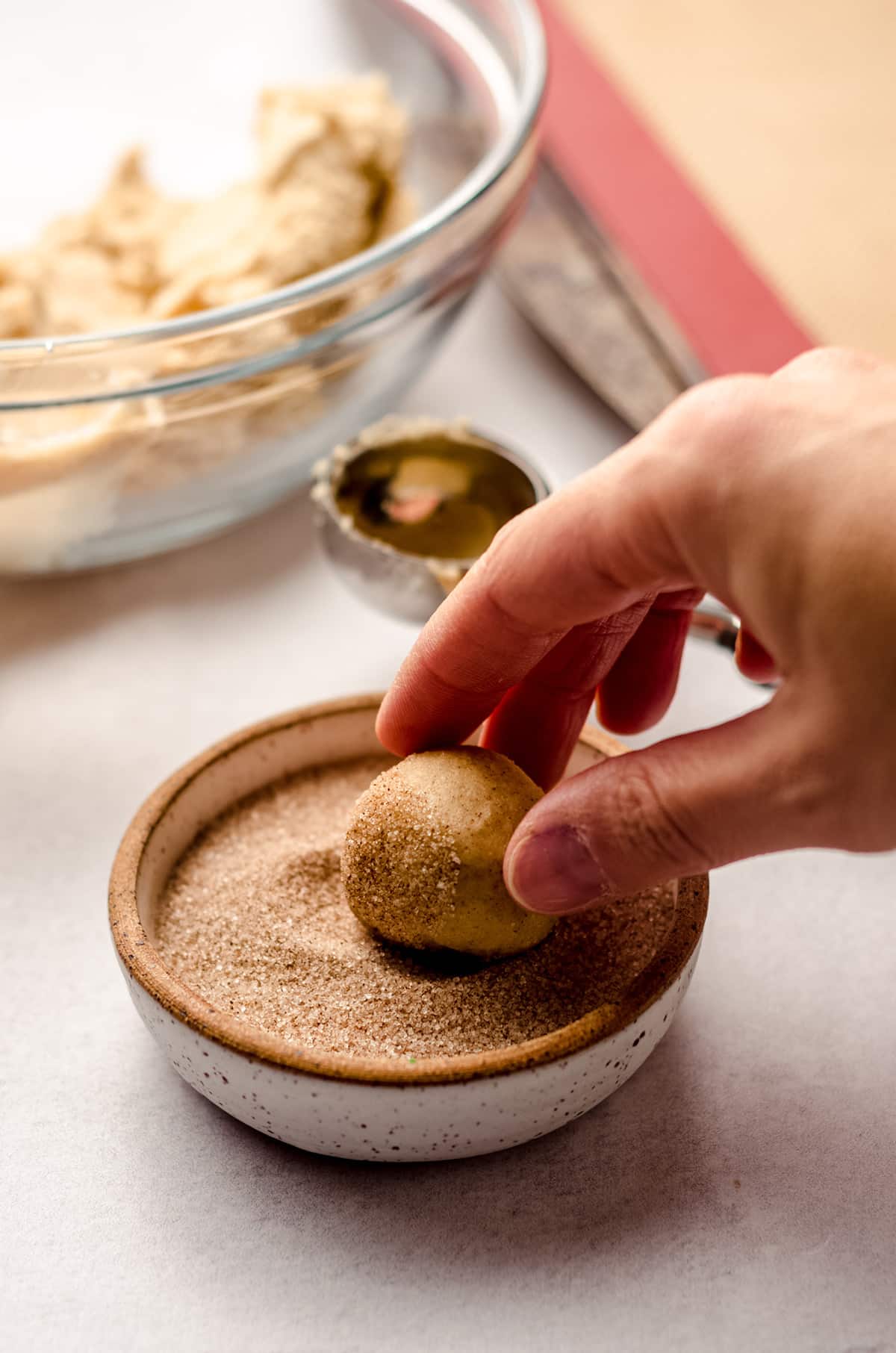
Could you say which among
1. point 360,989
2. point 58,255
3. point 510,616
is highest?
point 510,616

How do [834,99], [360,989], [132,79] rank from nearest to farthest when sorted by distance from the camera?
1. [360,989]
2. [132,79]
3. [834,99]

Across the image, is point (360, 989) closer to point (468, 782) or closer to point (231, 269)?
point (468, 782)

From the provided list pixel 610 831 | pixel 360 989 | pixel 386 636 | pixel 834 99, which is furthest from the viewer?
pixel 834 99

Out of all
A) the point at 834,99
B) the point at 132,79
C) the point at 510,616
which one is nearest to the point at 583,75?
the point at 834,99

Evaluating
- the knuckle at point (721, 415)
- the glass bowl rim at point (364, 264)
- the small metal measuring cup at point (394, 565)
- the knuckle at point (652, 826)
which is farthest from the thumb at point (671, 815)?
the glass bowl rim at point (364, 264)

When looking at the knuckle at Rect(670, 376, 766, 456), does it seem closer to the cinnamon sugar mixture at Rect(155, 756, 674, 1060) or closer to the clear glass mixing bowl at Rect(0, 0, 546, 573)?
the cinnamon sugar mixture at Rect(155, 756, 674, 1060)

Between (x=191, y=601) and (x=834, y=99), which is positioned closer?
(x=191, y=601)

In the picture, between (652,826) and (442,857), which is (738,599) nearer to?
(652,826)

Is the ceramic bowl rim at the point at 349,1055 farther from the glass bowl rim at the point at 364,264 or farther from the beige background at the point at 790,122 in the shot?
the beige background at the point at 790,122

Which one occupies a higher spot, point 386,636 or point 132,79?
point 132,79
